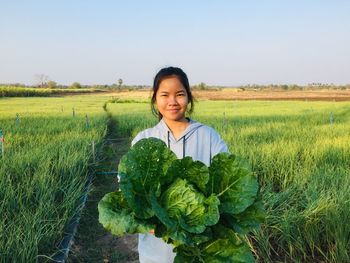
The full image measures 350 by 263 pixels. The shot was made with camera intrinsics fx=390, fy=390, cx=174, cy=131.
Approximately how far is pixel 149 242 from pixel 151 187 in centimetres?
68

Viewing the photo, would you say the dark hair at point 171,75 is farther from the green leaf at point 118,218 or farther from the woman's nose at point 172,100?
the green leaf at point 118,218

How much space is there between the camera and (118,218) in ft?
3.88

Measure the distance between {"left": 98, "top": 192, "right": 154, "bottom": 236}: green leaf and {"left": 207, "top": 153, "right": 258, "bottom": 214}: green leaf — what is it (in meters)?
0.24

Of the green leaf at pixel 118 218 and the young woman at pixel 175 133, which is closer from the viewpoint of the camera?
the green leaf at pixel 118 218

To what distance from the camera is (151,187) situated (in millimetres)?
1234

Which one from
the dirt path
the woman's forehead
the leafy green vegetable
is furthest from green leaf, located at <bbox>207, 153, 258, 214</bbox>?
the dirt path

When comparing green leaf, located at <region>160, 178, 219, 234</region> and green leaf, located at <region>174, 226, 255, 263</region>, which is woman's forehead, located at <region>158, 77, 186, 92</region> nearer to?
green leaf, located at <region>160, 178, 219, 234</region>

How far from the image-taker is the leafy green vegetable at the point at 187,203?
1.15 metres

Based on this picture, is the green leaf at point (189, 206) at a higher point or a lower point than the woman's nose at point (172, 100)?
lower

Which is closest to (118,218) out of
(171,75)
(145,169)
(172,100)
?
(145,169)

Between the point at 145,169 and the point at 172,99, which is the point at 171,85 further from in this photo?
the point at 145,169

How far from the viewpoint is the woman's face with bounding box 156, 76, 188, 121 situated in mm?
1841

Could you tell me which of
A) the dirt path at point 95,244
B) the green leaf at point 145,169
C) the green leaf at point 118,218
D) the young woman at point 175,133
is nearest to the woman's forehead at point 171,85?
the young woman at point 175,133

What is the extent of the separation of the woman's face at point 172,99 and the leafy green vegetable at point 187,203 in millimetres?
600
